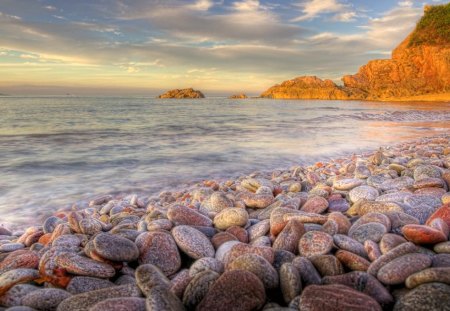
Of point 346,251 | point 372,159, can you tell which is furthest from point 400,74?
point 346,251

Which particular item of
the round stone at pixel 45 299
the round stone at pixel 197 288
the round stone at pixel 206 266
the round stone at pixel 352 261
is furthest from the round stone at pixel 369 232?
the round stone at pixel 45 299

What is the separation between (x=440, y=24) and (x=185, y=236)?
7210 cm

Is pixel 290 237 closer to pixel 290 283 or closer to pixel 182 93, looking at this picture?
pixel 290 283

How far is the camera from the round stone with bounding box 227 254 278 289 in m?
1.96

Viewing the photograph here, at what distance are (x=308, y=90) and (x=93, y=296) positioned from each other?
10829cm

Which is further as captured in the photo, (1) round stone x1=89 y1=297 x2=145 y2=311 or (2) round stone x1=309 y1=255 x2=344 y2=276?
(2) round stone x1=309 y1=255 x2=344 y2=276

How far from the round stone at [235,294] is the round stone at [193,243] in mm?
632

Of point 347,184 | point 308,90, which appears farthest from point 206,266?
point 308,90

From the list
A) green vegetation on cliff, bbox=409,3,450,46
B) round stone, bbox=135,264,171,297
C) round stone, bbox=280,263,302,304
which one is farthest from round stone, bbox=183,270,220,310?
green vegetation on cliff, bbox=409,3,450,46

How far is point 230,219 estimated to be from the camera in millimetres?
3068

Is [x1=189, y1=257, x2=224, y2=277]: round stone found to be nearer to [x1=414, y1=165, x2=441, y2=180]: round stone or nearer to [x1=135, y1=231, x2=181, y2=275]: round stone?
[x1=135, y1=231, x2=181, y2=275]: round stone

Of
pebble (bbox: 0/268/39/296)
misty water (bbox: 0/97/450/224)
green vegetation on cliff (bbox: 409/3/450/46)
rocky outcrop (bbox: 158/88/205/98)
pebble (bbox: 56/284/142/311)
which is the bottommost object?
misty water (bbox: 0/97/450/224)

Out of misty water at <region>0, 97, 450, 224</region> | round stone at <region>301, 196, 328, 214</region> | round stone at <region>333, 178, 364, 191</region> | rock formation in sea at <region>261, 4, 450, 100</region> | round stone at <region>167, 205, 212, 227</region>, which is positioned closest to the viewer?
round stone at <region>167, 205, 212, 227</region>

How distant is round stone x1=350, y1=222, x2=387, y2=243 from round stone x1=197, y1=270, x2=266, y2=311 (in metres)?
1.07
